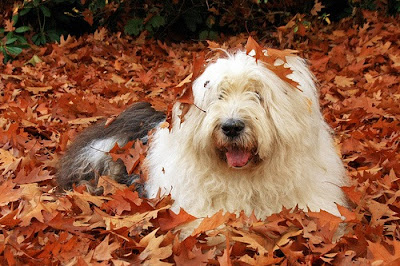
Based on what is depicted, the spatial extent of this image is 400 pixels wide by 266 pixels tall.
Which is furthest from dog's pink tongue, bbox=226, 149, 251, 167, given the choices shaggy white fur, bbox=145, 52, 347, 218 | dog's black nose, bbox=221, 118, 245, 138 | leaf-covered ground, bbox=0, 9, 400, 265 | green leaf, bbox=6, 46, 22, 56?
green leaf, bbox=6, 46, 22, 56

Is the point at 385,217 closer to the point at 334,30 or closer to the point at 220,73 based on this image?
A: the point at 220,73

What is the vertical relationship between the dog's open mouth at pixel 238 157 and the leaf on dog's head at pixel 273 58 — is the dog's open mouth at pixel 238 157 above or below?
below

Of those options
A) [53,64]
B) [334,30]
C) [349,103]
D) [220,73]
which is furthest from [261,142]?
[334,30]

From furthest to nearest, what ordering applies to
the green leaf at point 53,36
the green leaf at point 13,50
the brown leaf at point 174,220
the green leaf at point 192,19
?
the green leaf at point 192,19
the green leaf at point 53,36
the green leaf at point 13,50
the brown leaf at point 174,220

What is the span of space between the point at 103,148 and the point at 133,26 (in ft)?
16.0

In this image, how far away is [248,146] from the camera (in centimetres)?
304

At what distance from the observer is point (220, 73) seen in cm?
317

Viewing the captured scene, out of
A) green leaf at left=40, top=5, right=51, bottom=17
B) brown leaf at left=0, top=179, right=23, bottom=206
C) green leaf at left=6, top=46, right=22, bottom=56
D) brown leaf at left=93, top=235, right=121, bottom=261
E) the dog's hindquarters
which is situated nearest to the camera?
brown leaf at left=93, top=235, right=121, bottom=261

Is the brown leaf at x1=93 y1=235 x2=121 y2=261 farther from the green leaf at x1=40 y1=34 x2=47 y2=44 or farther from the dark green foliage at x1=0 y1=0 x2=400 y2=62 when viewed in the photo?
the green leaf at x1=40 y1=34 x2=47 y2=44

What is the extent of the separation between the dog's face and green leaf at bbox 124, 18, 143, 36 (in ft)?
19.0

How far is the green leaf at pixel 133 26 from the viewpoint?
8812 mm

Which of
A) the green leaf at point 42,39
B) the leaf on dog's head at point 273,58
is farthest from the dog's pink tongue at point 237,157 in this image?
the green leaf at point 42,39

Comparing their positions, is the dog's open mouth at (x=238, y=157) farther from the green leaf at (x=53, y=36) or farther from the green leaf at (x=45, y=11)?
the green leaf at (x=53, y=36)

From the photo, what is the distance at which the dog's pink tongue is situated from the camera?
10.2 feet
